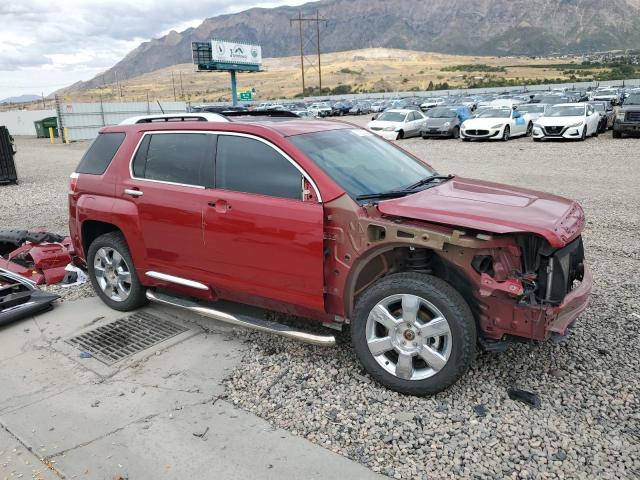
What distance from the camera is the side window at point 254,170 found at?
12.8 feet

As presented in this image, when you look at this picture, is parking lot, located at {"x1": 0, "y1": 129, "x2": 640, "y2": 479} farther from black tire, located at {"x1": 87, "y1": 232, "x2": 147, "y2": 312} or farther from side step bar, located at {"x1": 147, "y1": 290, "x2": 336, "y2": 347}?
black tire, located at {"x1": 87, "y1": 232, "x2": 147, "y2": 312}

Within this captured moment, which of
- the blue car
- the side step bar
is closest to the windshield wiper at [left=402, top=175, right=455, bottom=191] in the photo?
the side step bar

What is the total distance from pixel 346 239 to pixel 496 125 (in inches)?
760

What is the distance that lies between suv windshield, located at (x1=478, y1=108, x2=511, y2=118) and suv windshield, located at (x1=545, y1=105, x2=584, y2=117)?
1.56m

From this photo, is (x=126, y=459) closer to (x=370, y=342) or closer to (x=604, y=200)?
(x=370, y=342)

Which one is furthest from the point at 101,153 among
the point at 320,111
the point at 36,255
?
the point at 320,111

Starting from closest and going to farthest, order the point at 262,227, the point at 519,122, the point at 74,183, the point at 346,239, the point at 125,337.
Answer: the point at 346,239 < the point at 262,227 < the point at 125,337 < the point at 74,183 < the point at 519,122

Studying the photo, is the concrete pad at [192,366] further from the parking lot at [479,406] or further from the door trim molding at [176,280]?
the door trim molding at [176,280]

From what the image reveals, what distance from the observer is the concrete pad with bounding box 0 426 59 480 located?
2955 millimetres

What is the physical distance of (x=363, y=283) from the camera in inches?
152

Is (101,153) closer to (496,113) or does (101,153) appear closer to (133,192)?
(133,192)

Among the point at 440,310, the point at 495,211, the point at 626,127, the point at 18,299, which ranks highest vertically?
the point at 495,211

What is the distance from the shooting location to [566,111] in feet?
68.3

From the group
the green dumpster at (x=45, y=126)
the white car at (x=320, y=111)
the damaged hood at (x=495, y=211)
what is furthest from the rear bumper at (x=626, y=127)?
the green dumpster at (x=45, y=126)
